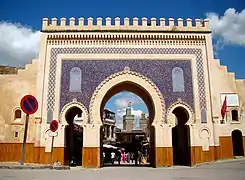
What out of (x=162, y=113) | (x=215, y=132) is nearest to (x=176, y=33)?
(x=162, y=113)

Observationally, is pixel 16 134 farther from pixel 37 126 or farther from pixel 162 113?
pixel 162 113

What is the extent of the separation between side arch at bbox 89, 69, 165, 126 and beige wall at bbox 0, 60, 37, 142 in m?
2.91

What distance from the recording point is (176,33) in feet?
46.5

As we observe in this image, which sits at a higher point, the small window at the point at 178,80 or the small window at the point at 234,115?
the small window at the point at 178,80

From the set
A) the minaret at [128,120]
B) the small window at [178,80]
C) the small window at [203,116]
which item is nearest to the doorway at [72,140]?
the small window at [178,80]

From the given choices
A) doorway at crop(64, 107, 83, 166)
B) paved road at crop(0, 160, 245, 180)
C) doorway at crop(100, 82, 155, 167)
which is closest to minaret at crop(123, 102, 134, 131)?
doorway at crop(100, 82, 155, 167)

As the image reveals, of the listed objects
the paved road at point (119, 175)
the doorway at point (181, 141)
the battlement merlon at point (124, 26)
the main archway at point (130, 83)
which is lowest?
the paved road at point (119, 175)

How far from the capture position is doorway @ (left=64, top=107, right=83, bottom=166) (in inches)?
558

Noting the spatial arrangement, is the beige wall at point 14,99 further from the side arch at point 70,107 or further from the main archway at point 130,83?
the main archway at point 130,83

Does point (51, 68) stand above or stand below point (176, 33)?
below

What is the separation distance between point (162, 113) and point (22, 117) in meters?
6.62

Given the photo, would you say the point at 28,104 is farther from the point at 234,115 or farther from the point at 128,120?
the point at 128,120

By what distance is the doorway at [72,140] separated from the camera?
46.5 ft

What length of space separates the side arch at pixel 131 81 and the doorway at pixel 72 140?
125 cm
